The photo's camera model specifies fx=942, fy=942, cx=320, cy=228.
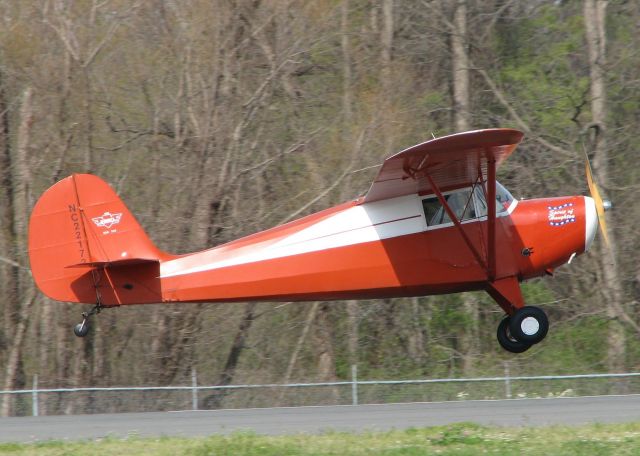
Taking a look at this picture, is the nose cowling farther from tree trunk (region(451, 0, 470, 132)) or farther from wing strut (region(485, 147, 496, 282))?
tree trunk (region(451, 0, 470, 132))

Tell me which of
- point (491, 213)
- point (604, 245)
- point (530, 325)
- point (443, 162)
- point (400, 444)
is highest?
point (443, 162)

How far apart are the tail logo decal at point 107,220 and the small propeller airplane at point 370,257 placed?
119 millimetres

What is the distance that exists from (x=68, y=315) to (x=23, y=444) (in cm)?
989

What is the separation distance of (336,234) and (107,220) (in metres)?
3.08

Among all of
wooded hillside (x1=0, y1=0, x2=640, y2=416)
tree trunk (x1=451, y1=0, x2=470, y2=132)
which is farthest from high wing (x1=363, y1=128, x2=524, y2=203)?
tree trunk (x1=451, y1=0, x2=470, y2=132)

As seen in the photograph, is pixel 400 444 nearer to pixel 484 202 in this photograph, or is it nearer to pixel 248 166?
pixel 484 202

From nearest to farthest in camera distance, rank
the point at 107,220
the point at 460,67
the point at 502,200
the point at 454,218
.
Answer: the point at 454,218
the point at 502,200
the point at 107,220
the point at 460,67

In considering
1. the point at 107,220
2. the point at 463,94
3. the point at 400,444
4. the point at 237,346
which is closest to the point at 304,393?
the point at 237,346

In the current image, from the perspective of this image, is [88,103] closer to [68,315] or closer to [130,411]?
[68,315]

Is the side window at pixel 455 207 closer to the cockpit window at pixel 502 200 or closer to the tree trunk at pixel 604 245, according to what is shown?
the cockpit window at pixel 502 200

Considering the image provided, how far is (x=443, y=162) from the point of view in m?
11.8

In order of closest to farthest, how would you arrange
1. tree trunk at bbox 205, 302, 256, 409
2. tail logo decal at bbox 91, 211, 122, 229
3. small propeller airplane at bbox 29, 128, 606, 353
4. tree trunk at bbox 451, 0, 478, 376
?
small propeller airplane at bbox 29, 128, 606, 353 < tail logo decal at bbox 91, 211, 122, 229 < tree trunk at bbox 205, 302, 256, 409 < tree trunk at bbox 451, 0, 478, 376

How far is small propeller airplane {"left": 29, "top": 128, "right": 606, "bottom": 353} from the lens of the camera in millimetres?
12305

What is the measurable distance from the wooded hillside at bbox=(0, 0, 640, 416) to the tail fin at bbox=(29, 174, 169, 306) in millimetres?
6470
